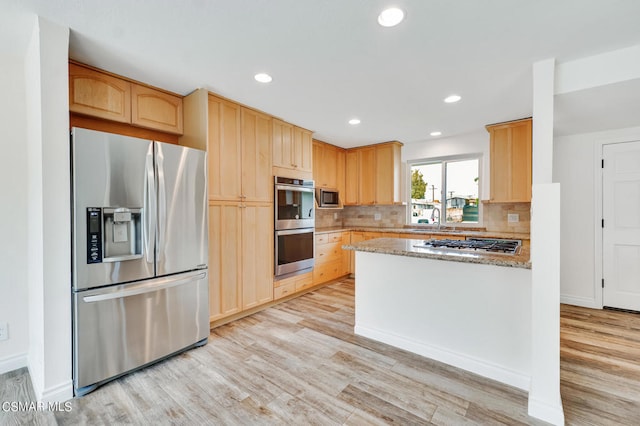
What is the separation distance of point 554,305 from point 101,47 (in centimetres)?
348

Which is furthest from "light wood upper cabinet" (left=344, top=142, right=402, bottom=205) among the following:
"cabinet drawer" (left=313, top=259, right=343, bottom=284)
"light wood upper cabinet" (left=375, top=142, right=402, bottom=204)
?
"cabinet drawer" (left=313, top=259, right=343, bottom=284)

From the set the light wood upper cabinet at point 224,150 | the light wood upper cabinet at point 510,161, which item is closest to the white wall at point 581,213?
the light wood upper cabinet at point 510,161

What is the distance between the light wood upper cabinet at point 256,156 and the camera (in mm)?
3129

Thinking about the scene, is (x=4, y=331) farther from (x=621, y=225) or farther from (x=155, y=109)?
(x=621, y=225)

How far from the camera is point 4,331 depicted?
212 cm

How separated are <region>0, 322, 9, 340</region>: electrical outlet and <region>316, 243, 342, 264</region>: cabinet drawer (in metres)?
3.19

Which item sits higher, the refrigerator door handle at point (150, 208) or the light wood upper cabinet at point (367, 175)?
the light wood upper cabinet at point (367, 175)

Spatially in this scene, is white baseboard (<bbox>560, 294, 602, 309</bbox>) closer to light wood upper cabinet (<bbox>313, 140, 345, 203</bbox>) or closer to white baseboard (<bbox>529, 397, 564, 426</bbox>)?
white baseboard (<bbox>529, 397, 564, 426</bbox>)

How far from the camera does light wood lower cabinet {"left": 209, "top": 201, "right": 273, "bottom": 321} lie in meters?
2.85

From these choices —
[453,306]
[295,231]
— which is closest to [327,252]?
[295,231]

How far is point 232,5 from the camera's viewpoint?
1570mm

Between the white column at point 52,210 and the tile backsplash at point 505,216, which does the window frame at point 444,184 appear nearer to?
the tile backsplash at point 505,216

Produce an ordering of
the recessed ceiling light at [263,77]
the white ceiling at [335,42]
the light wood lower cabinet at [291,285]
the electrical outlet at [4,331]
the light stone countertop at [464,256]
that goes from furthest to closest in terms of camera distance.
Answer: the light wood lower cabinet at [291,285] < the recessed ceiling light at [263,77] < the electrical outlet at [4,331] < the light stone countertop at [464,256] < the white ceiling at [335,42]

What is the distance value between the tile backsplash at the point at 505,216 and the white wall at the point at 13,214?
5303mm
